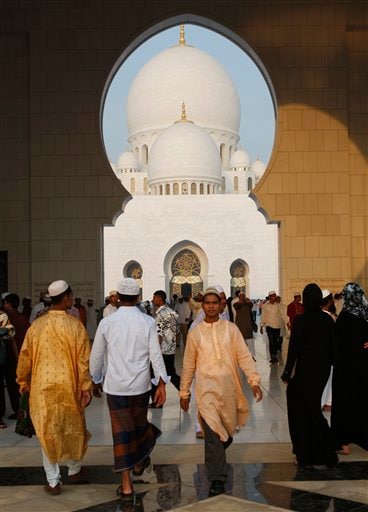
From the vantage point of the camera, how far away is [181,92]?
42.1 meters

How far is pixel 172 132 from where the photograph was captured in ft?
129

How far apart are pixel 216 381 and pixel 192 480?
0.63 metres

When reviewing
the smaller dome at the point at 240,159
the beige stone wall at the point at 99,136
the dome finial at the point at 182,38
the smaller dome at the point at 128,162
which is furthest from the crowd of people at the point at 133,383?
the dome finial at the point at 182,38

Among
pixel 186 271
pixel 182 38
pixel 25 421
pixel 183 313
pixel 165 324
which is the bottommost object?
pixel 25 421

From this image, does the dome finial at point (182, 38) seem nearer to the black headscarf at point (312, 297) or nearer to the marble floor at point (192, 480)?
the marble floor at point (192, 480)

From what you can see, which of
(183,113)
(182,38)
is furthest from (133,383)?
(182,38)

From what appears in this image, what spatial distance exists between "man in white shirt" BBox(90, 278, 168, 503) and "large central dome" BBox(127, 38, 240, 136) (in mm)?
39154

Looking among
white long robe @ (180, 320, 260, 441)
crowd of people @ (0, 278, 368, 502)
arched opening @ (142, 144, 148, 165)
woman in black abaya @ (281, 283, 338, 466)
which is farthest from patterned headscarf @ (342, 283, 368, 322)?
arched opening @ (142, 144, 148, 165)

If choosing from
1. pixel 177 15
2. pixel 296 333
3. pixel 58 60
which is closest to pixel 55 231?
pixel 58 60

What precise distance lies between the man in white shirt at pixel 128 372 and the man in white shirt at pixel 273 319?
21.1ft

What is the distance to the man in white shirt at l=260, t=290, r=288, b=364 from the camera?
10.4 m

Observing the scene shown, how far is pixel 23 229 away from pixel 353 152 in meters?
5.23

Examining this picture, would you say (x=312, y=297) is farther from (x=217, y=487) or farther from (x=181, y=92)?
(x=181, y=92)

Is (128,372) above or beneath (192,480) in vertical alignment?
above
